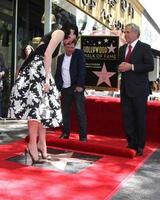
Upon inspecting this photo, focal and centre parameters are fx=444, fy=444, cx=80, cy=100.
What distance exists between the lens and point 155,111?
7.56 m

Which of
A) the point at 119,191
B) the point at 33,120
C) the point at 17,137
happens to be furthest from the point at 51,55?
the point at 17,137

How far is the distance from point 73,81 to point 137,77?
1192 mm

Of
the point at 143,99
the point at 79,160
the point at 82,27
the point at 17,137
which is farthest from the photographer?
the point at 82,27

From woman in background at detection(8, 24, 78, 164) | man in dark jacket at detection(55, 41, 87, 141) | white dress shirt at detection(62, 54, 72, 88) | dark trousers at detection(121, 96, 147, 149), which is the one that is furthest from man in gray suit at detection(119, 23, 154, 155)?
woman in background at detection(8, 24, 78, 164)

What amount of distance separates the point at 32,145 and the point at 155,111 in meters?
3.03

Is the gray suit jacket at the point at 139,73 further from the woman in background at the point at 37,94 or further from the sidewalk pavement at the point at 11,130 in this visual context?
the sidewalk pavement at the point at 11,130

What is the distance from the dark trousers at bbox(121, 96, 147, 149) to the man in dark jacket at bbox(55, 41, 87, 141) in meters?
0.81

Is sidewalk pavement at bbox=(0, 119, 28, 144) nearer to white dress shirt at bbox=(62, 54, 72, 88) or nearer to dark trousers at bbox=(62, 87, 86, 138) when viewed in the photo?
dark trousers at bbox=(62, 87, 86, 138)

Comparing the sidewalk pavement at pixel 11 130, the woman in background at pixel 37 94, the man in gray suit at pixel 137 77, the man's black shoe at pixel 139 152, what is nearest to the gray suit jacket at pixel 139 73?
the man in gray suit at pixel 137 77

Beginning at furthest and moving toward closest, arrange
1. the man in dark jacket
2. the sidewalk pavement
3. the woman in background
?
1. the sidewalk pavement
2. the man in dark jacket
3. the woman in background

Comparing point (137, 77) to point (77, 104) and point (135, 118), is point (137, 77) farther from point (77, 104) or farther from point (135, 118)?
point (77, 104)

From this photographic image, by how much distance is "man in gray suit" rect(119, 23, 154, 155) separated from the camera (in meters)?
6.13

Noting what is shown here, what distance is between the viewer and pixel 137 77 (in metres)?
6.21

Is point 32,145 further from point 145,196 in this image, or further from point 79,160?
point 145,196
